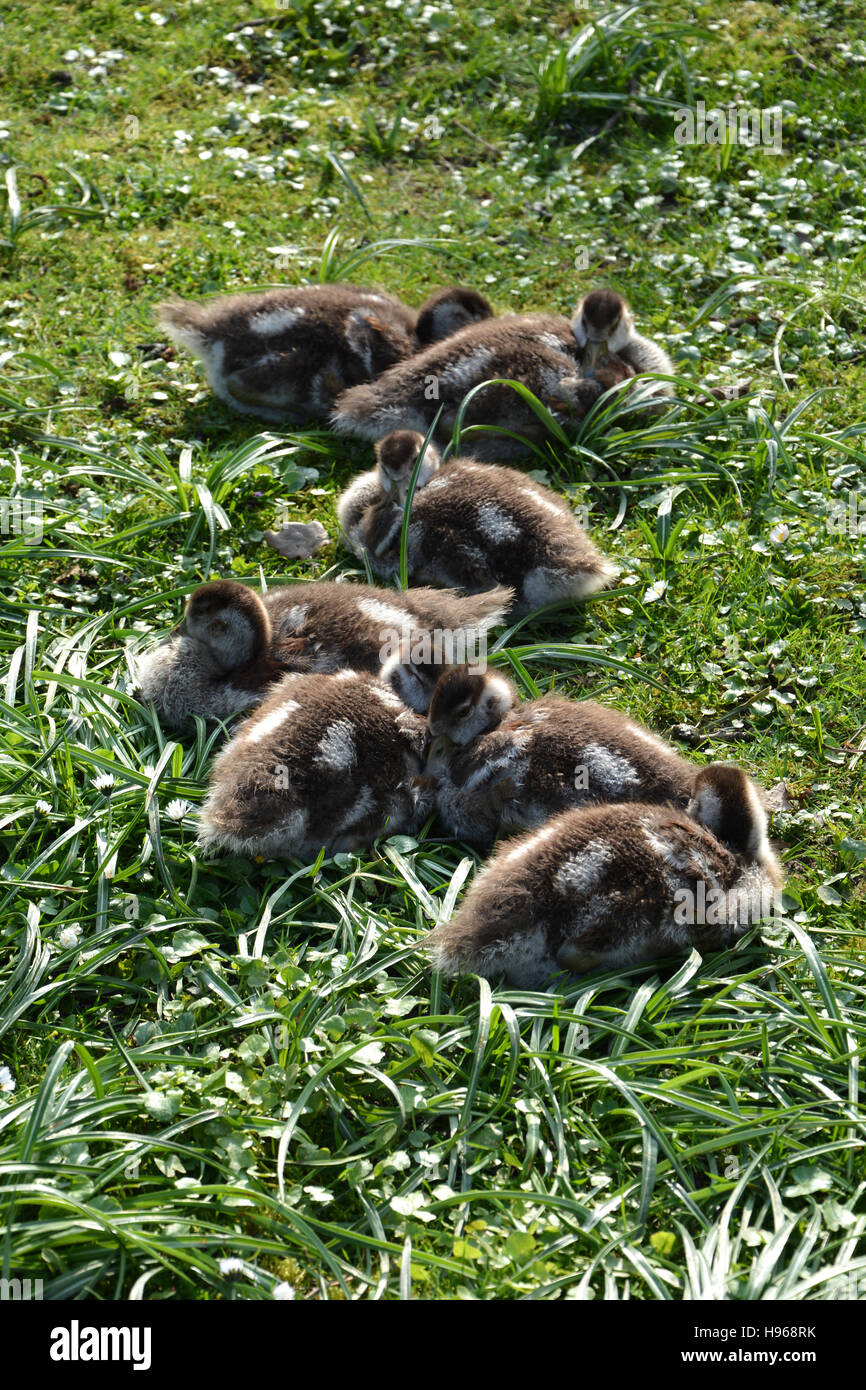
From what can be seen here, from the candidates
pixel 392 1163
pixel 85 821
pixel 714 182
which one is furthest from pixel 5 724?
pixel 714 182

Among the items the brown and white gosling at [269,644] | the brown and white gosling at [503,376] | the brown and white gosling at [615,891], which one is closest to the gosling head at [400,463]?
the brown and white gosling at [503,376]

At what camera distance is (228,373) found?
20.9ft

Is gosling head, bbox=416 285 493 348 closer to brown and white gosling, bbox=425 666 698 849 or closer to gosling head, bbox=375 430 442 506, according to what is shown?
gosling head, bbox=375 430 442 506

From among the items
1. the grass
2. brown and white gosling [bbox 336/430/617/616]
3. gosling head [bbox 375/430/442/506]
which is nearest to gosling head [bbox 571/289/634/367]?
the grass

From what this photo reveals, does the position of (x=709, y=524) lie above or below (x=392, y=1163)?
above

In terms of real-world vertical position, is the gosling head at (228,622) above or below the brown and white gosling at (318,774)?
above

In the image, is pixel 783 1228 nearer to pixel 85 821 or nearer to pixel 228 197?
pixel 85 821

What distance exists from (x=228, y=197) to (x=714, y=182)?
125 inches

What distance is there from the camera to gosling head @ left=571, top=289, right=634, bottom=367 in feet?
19.8

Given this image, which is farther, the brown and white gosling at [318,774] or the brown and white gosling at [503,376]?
the brown and white gosling at [503,376]

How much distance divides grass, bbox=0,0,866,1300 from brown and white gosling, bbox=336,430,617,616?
21 centimetres

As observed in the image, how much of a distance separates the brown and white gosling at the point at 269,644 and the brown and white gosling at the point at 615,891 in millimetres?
1049

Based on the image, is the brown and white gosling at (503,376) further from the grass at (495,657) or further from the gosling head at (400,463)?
the gosling head at (400,463)

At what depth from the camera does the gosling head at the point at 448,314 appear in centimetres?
650
